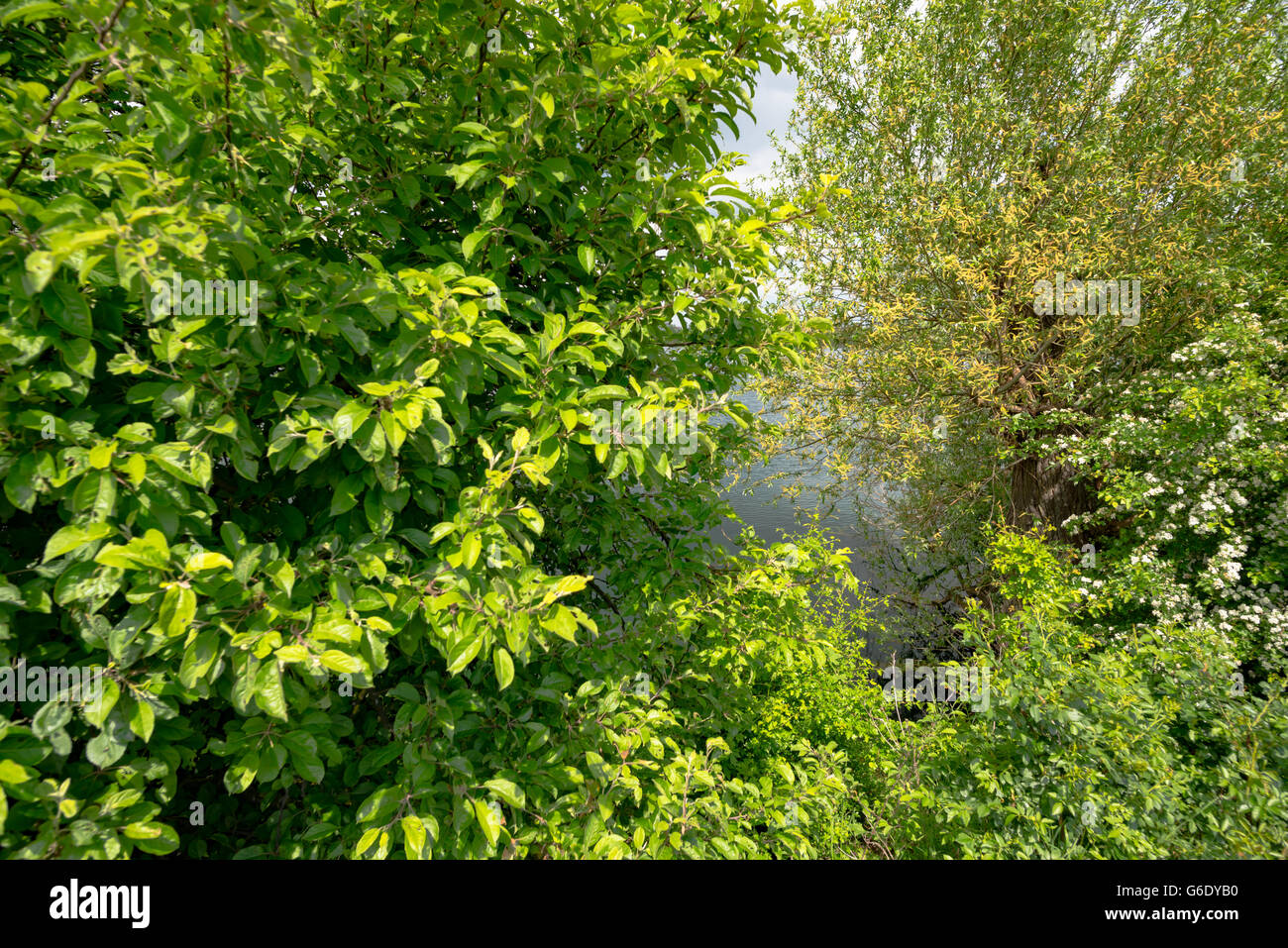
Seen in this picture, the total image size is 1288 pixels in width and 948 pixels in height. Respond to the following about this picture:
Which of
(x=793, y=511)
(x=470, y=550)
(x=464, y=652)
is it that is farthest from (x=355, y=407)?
(x=793, y=511)

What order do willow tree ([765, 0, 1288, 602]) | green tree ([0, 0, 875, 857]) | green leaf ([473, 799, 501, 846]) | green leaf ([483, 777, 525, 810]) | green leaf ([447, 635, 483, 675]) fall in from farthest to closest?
1. willow tree ([765, 0, 1288, 602])
2. green leaf ([483, 777, 525, 810])
3. green leaf ([473, 799, 501, 846])
4. green leaf ([447, 635, 483, 675])
5. green tree ([0, 0, 875, 857])

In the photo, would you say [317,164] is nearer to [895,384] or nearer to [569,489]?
[569,489]

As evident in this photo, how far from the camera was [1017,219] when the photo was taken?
6773 mm

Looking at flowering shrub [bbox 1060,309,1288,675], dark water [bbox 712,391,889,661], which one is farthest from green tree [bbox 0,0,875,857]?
dark water [bbox 712,391,889,661]

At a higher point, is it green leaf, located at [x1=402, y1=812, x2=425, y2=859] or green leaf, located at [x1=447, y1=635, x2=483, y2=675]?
green leaf, located at [x1=447, y1=635, x2=483, y2=675]

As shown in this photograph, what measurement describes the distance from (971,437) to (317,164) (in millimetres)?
8834

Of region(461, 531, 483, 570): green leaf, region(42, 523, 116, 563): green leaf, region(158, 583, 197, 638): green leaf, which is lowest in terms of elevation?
region(158, 583, 197, 638): green leaf

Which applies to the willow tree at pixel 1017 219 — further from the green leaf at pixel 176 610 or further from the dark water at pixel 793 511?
the green leaf at pixel 176 610

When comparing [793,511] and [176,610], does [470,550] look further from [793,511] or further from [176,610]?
[793,511]

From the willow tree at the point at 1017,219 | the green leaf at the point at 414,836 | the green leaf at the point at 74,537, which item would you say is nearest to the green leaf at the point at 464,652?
the green leaf at the point at 414,836

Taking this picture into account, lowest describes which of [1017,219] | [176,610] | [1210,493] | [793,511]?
[793,511]

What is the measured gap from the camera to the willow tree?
6.30 metres

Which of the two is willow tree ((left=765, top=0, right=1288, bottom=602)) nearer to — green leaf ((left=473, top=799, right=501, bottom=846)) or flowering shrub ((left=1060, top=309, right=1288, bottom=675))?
flowering shrub ((left=1060, top=309, right=1288, bottom=675))
